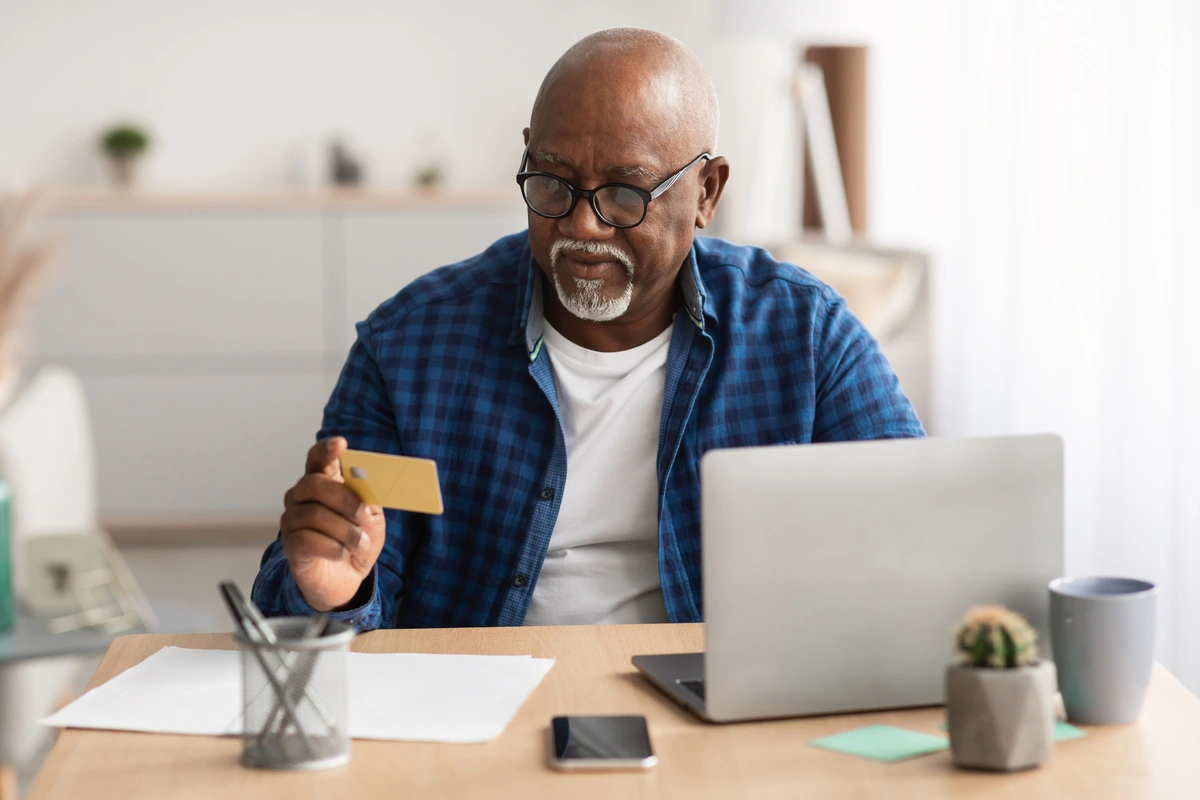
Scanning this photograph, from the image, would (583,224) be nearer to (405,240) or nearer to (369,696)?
(369,696)

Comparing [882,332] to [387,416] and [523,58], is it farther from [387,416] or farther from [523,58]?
[523,58]

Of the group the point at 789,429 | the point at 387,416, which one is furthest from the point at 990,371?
the point at 387,416

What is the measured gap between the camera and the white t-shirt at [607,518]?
1.57 metres

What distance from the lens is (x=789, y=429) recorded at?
1583 mm

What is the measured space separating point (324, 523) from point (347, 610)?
17cm

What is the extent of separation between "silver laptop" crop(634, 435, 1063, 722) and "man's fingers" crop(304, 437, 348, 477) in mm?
343

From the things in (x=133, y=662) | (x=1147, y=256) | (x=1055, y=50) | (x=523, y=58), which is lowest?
(x=133, y=662)

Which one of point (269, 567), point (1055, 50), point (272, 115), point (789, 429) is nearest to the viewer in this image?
point (269, 567)

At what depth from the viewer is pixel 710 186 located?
5.53ft

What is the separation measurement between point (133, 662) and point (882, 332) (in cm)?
226

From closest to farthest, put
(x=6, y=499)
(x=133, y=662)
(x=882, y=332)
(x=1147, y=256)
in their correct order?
(x=133, y=662) < (x=6, y=499) < (x=1147, y=256) < (x=882, y=332)

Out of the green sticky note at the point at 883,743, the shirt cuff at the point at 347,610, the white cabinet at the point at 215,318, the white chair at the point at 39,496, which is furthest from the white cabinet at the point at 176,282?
the green sticky note at the point at 883,743

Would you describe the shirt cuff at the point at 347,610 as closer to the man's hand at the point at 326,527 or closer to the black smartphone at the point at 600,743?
the man's hand at the point at 326,527

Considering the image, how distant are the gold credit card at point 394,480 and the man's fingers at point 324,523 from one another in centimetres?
4
